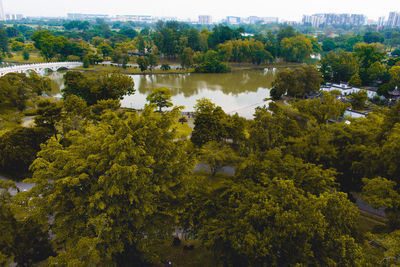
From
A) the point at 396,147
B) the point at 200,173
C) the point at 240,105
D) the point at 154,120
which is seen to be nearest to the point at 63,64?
the point at 240,105

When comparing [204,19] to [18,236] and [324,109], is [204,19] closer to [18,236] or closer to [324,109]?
[324,109]

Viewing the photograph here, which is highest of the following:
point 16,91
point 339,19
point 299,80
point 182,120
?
point 339,19

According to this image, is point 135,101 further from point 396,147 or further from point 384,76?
point 384,76

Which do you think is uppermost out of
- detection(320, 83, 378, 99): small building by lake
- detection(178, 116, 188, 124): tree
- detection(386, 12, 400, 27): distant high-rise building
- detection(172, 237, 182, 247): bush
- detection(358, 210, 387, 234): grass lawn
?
detection(386, 12, 400, 27): distant high-rise building

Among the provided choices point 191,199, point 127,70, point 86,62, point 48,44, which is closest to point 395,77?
point 191,199

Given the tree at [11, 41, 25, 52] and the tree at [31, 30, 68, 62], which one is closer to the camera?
the tree at [31, 30, 68, 62]

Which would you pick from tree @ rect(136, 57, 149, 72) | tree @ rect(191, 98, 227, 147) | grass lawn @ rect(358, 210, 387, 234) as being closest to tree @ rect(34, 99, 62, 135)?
tree @ rect(191, 98, 227, 147)

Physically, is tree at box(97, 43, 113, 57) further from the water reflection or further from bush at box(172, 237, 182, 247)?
bush at box(172, 237, 182, 247)

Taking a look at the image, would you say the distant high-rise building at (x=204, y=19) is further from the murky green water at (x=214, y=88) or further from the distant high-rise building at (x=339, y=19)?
the murky green water at (x=214, y=88)
